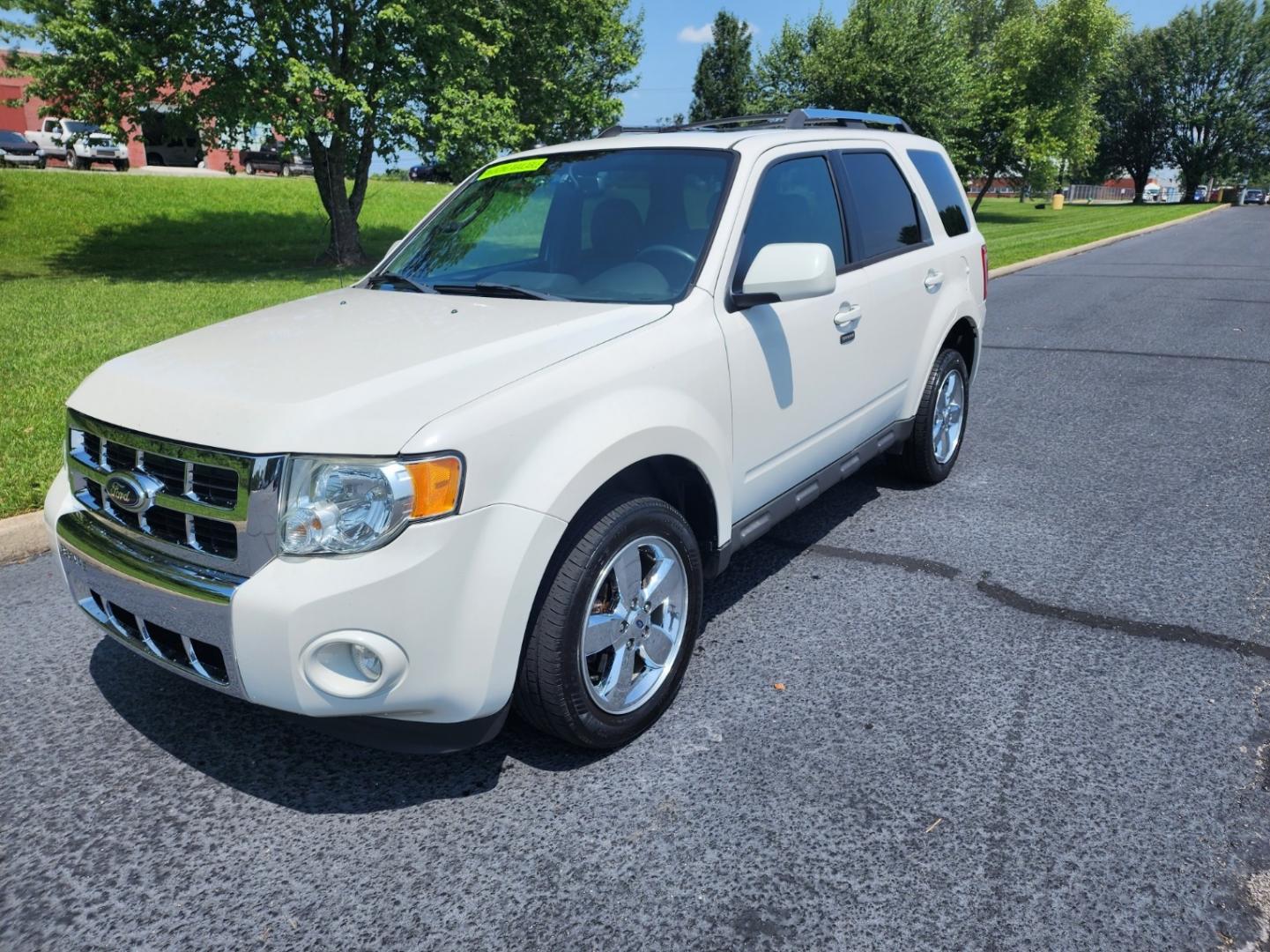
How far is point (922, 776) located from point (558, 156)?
115 inches

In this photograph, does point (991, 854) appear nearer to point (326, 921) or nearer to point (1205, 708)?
point (1205, 708)

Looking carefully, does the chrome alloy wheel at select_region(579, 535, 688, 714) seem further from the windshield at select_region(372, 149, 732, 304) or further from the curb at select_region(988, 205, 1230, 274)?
the curb at select_region(988, 205, 1230, 274)

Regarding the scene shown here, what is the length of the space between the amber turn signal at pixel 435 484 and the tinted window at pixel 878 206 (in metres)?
2.59

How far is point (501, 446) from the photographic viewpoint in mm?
2447

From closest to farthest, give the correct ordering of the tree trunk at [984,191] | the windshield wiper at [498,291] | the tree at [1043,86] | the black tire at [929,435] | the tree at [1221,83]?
1. the windshield wiper at [498,291]
2. the black tire at [929,435]
3. the tree at [1043,86]
4. the tree trunk at [984,191]
5. the tree at [1221,83]

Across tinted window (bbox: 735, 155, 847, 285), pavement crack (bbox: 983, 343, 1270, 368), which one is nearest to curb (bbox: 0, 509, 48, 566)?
tinted window (bbox: 735, 155, 847, 285)

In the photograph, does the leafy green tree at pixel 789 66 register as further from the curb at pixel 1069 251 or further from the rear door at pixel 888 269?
the rear door at pixel 888 269

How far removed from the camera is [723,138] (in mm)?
3854

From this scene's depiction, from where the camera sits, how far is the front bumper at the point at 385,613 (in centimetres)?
231

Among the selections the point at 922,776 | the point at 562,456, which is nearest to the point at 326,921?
the point at 562,456

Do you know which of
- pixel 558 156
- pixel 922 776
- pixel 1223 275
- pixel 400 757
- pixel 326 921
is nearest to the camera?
pixel 326 921

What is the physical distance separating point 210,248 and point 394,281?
1856 centimetres

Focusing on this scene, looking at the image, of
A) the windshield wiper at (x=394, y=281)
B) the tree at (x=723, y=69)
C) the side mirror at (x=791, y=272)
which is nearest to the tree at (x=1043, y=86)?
the tree at (x=723, y=69)

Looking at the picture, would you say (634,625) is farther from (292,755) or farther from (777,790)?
(292,755)
